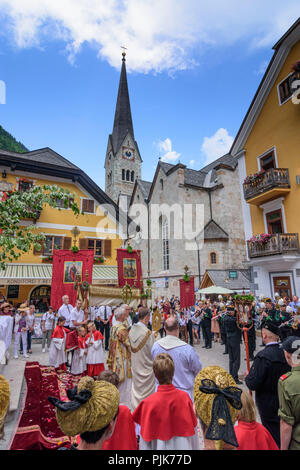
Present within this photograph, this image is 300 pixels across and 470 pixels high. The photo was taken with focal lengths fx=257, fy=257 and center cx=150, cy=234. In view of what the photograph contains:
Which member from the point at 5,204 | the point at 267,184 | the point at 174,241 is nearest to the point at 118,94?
the point at 174,241

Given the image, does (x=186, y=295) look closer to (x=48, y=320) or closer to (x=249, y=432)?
(x=48, y=320)

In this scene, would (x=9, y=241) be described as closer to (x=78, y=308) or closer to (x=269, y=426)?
(x=78, y=308)

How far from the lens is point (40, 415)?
4.97 metres

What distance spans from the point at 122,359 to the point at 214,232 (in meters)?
23.9

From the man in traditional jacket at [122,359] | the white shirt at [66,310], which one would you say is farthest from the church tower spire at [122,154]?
the man in traditional jacket at [122,359]

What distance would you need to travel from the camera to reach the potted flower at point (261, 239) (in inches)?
573

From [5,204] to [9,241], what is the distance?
1273 mm

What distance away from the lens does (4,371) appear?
727cm

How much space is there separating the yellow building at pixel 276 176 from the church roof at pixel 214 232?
9.39 metres

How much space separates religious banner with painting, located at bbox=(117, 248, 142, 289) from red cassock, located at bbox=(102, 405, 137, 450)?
5.17 metres

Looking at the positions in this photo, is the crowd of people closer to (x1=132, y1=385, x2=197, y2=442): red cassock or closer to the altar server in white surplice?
(x1=132, y1=385, x2=197, y2=442): red cassock

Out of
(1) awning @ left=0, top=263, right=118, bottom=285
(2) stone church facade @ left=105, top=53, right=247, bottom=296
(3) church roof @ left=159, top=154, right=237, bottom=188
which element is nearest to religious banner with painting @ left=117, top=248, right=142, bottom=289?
(1) awning @ left=0, top=263, right=118, bottom=285

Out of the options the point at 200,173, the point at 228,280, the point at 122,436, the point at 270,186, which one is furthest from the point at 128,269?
the point at 200,173

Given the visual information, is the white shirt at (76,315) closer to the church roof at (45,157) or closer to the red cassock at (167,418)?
the red cassock at (167,418)
